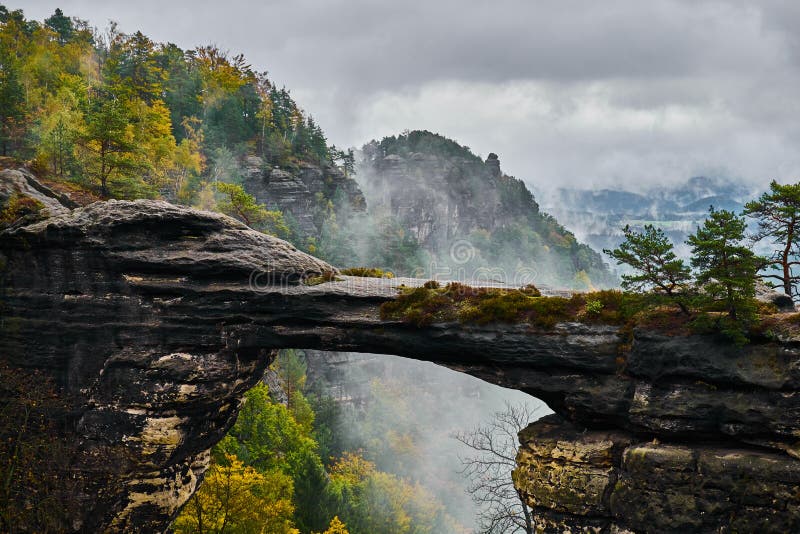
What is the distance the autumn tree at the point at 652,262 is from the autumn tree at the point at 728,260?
522 mm

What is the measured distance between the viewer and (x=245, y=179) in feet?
230

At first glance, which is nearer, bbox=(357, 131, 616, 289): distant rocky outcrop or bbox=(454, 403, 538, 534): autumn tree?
bbox=(454, 403, 538, 534): autumn tree

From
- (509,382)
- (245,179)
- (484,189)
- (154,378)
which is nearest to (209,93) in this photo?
(245,179)

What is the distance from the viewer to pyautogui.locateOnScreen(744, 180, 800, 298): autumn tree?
12.0 m

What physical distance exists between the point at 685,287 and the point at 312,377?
5903cm

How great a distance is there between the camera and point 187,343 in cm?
1653

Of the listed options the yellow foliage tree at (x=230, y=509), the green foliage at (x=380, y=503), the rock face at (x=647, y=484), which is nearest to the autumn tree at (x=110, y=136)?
the yellow foliage tree at (x=230, y=509)

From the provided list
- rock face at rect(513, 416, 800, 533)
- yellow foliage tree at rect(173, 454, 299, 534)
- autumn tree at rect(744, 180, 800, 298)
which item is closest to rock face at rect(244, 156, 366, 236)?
yellow foliage tree at rect(173, 454, 299, 534)

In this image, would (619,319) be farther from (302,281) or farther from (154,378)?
(154,378)

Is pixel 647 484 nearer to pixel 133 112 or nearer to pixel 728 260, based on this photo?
pixel 728 260

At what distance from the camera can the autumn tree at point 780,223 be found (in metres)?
12.0

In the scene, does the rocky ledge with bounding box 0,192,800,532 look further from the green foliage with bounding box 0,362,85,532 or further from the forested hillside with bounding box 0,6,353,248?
the forested hillside with bounding box 0,6,353,248

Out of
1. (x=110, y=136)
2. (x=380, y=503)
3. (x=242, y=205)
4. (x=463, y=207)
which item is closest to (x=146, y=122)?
A: (x=242, y=205)

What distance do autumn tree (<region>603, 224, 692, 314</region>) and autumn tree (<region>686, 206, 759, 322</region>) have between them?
522mm
